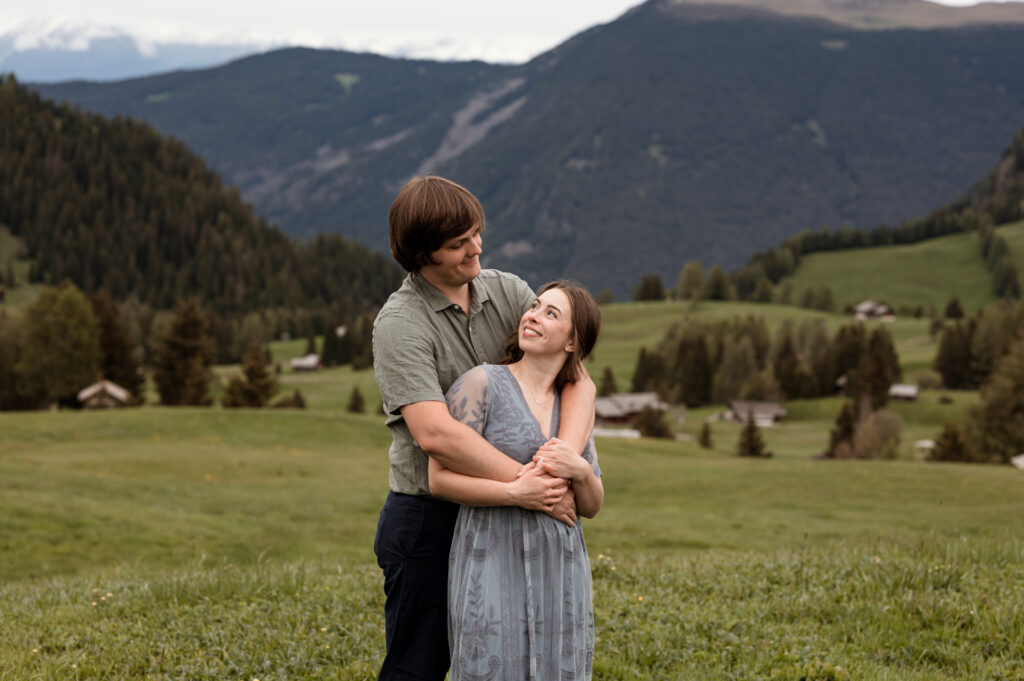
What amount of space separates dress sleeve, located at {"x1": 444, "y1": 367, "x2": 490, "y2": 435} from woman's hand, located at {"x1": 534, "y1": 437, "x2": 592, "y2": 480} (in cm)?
39

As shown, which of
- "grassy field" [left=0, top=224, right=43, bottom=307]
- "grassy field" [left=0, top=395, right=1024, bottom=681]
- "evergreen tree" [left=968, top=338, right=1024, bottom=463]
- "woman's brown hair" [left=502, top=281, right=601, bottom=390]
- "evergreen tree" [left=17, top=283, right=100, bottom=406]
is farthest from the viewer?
"grassy field" [left=0, top=224, right=43, bottom=307]

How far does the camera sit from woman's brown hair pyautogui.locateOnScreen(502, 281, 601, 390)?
4930 millimetres

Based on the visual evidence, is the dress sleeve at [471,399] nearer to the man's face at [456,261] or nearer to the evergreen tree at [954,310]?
the man's face at [456,261]

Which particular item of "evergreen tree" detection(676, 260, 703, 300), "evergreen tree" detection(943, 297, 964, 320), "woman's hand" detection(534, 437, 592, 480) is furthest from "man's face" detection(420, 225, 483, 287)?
"evergreen tree" detection(676, 260, 703, 300)

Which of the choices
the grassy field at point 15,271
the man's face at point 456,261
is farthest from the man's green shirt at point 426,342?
the grassy field at point 15,271

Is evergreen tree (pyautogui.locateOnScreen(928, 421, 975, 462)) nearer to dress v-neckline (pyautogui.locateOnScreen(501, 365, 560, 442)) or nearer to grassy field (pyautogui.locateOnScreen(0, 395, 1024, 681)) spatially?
grassy field (pyautogui.locateOnScreen(0, 395, 1024, 681))

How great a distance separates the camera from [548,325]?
15.8 feet

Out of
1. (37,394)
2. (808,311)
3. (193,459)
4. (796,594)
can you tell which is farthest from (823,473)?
(808,311)

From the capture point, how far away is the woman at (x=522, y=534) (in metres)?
4.70

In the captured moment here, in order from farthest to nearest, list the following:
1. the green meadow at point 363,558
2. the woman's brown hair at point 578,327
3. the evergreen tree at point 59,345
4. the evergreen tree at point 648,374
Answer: the evergreen tree at point 648,374
the evergreen tree at point 59,345
the green meadow at point 363,558
the woman's brown hair at point 578,327

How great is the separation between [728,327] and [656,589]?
13799 cm

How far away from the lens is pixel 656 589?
915 cm

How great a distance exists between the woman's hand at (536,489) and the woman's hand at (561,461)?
4 cm

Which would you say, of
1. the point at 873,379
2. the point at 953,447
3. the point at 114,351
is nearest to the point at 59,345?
the point at 114,351
